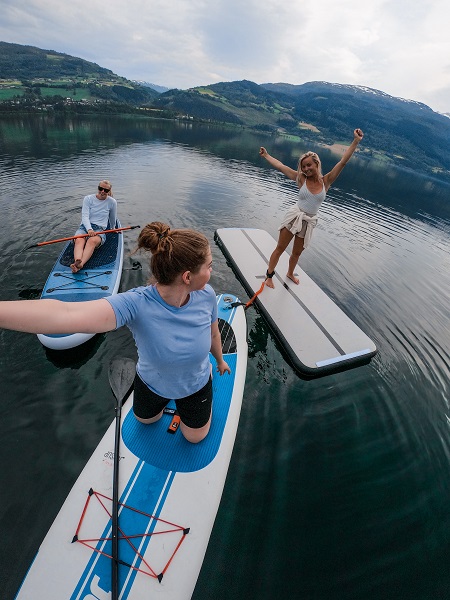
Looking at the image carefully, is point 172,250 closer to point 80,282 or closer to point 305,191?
point 80,282

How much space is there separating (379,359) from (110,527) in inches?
285

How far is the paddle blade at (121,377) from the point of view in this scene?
4.43 meters

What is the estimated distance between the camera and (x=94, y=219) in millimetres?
9203

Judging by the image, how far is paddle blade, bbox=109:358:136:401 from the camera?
4430mm

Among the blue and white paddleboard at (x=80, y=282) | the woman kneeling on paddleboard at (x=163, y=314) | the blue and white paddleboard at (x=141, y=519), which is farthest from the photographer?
the blue and white paddleboard at (x=80, y=282)

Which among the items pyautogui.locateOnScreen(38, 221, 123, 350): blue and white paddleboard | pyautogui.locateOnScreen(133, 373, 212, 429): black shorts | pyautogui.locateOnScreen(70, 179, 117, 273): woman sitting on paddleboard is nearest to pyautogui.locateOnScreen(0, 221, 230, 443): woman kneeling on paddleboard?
pyautogui.locateOnScreen(133, 373, 212, 429): black shorts

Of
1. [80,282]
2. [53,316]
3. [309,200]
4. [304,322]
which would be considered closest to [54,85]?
[80,282]

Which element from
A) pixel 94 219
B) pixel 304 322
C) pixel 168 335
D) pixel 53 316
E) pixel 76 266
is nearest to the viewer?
pixel 53 316

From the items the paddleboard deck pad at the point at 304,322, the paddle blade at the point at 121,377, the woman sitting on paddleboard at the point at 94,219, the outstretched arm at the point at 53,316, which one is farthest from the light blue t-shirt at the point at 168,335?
the woman sitting on paddleboard at the point at 94,219

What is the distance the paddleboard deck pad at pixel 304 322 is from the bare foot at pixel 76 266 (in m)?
5.27

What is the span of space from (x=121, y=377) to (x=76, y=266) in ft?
13.8

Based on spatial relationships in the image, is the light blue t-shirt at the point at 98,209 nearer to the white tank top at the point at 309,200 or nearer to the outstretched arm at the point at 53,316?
the white tank top at the point at 309,200

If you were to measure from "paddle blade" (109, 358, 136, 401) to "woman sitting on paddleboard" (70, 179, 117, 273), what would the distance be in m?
4.12

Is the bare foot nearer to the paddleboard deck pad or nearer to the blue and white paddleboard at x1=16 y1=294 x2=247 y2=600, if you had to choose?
the blue and white paddleboard at x1=16 y1=294 x2=247 y2=600
